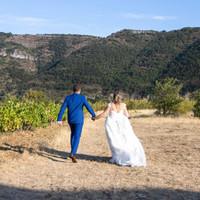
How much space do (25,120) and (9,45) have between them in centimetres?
13547

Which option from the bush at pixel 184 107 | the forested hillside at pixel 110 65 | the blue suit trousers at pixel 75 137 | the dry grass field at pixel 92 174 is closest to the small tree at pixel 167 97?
the bush at pixel 184 107

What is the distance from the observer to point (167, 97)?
111ft

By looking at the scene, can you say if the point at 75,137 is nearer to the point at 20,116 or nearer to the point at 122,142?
the point at 122,142

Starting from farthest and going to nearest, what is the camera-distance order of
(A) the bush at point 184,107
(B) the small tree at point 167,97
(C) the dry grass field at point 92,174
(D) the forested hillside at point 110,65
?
(D) the forested hillside at point 110,65
(A) the bush at point 184,107
(B) the small tree at point 167,97
(C) the dry grass field at point 92,174

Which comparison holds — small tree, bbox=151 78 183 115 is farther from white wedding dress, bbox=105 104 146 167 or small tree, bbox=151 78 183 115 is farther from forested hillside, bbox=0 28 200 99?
forested hillside, bbox=0 28 200 99

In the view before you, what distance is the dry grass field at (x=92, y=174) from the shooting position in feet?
27.2

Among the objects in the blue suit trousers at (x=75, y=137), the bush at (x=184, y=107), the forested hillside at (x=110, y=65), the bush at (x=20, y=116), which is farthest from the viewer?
the forested hillside at (x=110, y=65)

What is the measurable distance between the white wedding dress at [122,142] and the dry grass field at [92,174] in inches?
10.1

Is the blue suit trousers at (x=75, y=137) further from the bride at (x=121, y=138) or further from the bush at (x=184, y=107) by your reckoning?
the bush at (x=184, y=107)

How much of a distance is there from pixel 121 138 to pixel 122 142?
0.10 metres

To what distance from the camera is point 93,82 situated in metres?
101

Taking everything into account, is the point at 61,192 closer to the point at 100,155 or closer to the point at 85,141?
the point at 100,155

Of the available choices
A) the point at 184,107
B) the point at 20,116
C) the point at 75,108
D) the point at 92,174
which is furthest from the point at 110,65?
the point at 92,174

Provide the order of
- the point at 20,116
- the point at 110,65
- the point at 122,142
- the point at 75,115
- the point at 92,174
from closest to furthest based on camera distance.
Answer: the point at 92,174
the point at 122,142
the point at 75,115
the point at 20,116
the point at 110,65
